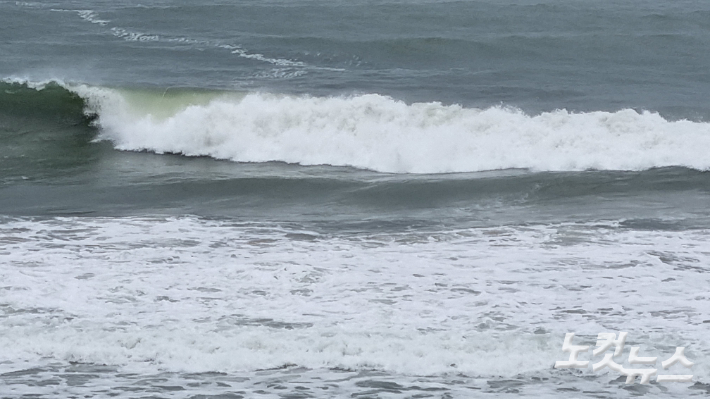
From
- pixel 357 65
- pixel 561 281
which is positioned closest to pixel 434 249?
pixel 561 281

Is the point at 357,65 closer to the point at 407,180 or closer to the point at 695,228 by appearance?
the point at 407,180

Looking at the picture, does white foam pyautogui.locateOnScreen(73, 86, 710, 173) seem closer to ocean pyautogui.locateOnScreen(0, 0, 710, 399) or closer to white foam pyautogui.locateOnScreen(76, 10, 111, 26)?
ocean pyautogui.locateOnScreen(0, 0, 710, 399)

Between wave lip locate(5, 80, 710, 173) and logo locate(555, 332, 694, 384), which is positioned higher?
wave lip locate(5, 80, 710, 173)

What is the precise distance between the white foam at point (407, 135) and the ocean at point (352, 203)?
6 centimetres

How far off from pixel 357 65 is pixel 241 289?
44.1 feet

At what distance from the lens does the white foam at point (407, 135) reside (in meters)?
17.5

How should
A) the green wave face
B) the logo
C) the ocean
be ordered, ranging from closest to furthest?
the logo, the ocean, the green wave face

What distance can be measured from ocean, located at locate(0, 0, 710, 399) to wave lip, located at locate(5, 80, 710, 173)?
0.06 m

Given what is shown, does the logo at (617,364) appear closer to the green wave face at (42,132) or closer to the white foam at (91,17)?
the green wave face at (42,132)

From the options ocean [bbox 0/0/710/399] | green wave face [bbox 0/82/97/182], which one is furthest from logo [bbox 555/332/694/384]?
green wave face [bbox 0/82/97/182]

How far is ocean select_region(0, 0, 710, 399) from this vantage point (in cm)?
956

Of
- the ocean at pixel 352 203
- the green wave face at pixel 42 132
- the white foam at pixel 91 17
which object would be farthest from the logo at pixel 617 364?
the white foam at pixel 91 17

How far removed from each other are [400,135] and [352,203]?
3963 mm

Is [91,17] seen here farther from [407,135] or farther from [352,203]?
[352,203]
